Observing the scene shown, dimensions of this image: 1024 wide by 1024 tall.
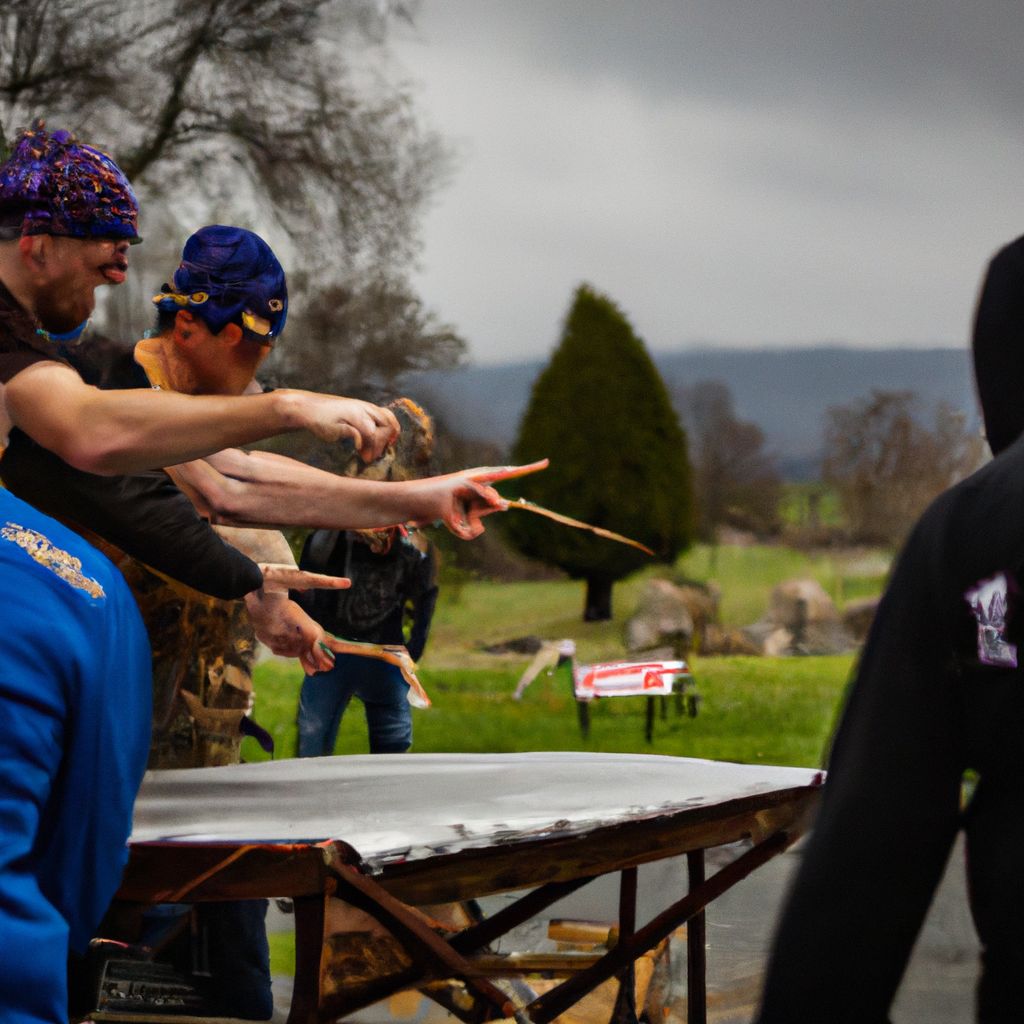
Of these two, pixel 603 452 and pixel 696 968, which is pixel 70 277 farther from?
pixel 603 452

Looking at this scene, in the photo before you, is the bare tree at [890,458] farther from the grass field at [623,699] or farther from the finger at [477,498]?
the finger at [477,498]

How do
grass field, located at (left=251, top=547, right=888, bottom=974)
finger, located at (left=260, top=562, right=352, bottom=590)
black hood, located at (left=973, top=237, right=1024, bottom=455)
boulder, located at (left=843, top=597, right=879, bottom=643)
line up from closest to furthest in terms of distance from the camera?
black hood, located at (left=973, top=237, right=1024, bottom=455)
finger, located at (left=260, top=562, right=352, bottom=590)
grass field, located at (left=251, top=547, right=888, bottom=974)
boulder, located at (left=843, top=597, right=879, bottom=643)

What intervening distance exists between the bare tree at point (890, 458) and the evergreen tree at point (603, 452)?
0.80m

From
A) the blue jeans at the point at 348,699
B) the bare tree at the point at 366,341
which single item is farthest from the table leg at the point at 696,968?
the bare tree at the point at 366,341

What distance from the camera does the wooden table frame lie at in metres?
1.81

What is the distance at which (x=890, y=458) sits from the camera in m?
5.26

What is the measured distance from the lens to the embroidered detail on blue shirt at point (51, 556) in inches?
66.3

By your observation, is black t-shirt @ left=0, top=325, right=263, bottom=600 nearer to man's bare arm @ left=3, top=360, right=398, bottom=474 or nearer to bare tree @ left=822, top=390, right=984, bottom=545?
man's bare arm @ left=3, top=360, right=398, bottom=474

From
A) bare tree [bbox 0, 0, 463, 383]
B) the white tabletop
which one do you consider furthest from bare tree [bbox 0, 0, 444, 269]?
the white tabletop

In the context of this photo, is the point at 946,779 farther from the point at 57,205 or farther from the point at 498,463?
the point at 498,463

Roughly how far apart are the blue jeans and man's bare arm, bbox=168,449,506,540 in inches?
25.2

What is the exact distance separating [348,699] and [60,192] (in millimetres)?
1437

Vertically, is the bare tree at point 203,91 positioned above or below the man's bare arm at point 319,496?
above

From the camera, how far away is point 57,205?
2004mm
